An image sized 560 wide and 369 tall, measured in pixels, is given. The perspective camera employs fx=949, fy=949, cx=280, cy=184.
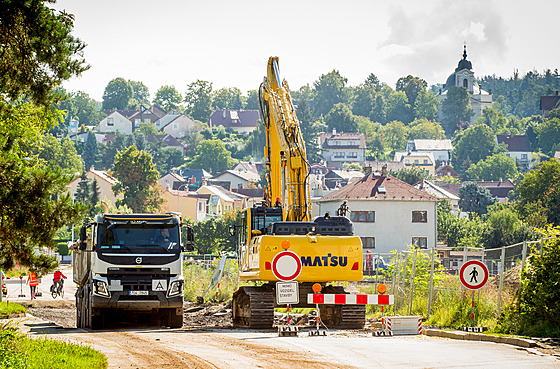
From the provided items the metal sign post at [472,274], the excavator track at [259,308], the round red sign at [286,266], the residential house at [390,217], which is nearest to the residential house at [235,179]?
the residential house at [390,217]

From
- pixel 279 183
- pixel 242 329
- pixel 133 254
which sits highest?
pixel 279 183

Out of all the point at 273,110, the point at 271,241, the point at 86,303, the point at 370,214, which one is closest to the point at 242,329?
the point at 271,241

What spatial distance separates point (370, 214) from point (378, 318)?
59.8m

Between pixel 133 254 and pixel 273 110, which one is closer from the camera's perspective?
pixel 133 254

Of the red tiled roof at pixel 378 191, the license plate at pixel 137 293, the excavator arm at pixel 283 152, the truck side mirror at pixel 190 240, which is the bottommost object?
the license plate at pixel 137 293

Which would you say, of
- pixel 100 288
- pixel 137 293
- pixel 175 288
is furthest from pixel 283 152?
pixel 100 288

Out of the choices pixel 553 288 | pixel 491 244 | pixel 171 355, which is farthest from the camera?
pixel 491 244

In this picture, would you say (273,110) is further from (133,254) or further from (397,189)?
(397,189)

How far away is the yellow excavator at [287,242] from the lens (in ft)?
72.1

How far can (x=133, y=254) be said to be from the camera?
22.3 meters

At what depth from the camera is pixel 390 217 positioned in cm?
8612

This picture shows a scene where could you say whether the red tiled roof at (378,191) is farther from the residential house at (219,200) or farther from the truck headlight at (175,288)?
the truck headlight at (175,288)

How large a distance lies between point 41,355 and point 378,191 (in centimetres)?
7316

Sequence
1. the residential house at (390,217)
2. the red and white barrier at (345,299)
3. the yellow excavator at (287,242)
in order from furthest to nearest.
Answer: the residential house at (390,217)
the yellow excavator at (287,242)
the red and white barrier at (345,299)
